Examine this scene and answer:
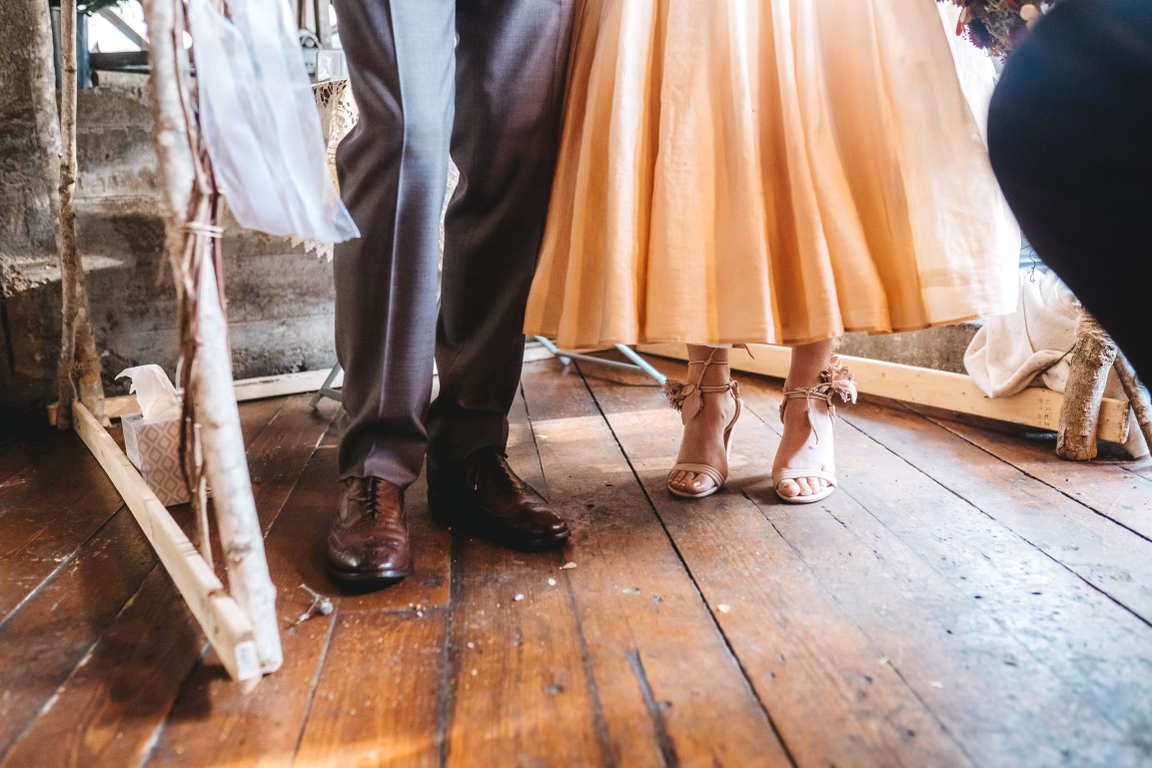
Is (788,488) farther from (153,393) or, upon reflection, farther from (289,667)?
(153,393)

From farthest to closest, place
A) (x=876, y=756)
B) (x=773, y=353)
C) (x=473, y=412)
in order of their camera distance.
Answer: (x=773, y=353), (x=473, y=412), (x=876, y=756)

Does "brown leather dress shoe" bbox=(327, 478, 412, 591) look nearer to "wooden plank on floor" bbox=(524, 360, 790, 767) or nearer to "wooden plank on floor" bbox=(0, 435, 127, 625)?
"wooden plank on floor" bbox=(524, 360, 790, 767)

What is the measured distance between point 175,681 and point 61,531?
0.57 meters

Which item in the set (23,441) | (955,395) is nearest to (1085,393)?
(955,395)

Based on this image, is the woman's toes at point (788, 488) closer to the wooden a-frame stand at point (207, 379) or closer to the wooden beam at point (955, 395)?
the wooden beam at point (955, 395)

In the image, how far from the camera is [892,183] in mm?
1080

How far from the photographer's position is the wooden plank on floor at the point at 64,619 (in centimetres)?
77

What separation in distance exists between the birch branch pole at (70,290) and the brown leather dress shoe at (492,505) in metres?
0.93

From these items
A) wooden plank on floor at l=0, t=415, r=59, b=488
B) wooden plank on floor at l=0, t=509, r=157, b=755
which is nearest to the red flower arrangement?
wooden plank on floor at l=0, t=509, r=157, b=755

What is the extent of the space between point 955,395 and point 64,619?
1666 mm

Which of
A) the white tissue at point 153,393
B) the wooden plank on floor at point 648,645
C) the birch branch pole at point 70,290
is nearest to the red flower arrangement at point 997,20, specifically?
the wooden plank on floor at point 648,645

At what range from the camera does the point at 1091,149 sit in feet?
2.10

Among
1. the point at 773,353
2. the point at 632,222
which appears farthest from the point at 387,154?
the point at 773,353

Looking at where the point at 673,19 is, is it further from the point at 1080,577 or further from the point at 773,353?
the point at 773,353
